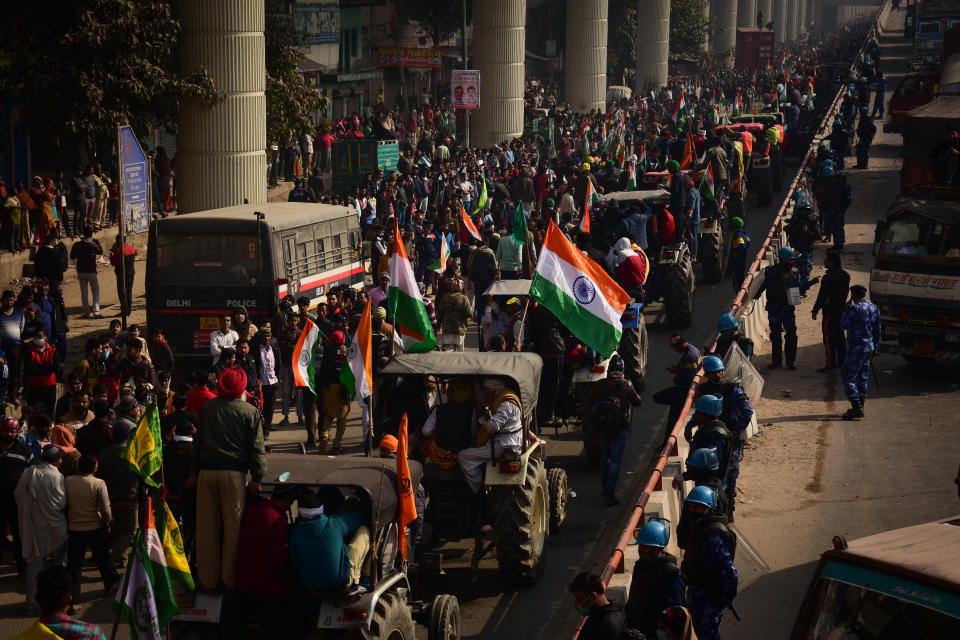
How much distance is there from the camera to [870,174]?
3616 centimetres

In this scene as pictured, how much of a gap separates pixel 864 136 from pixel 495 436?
1084 inches

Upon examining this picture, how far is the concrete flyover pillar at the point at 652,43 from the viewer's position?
62875mm

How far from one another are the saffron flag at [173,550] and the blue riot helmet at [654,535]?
287 cm

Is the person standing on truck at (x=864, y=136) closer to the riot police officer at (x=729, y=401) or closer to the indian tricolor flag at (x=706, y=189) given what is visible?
the indian tricolor flag at (x=706, y=189)

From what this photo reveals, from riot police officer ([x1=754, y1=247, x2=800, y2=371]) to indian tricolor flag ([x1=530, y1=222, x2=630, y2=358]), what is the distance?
4.34m

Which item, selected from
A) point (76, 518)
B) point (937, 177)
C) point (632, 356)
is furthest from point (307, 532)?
point (937, 177)

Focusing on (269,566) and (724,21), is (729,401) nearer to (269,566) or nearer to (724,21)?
(269,566)

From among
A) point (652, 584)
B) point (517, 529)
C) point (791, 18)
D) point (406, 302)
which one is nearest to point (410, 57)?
Answer: point (406, 302)

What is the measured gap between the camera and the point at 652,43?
63312 millimetres

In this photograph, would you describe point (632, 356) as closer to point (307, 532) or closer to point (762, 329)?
point (762, 329)

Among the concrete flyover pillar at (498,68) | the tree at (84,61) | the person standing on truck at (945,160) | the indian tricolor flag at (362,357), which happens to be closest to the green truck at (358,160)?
the tree at (84,61)

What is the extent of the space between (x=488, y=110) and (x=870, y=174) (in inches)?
545

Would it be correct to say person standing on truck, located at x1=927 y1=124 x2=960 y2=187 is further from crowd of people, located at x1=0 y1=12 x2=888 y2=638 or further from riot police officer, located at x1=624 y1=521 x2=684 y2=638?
riot police officer, located at x1=624 y1=521 x2=684 y2=638

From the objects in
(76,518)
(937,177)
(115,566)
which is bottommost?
(115,566)
